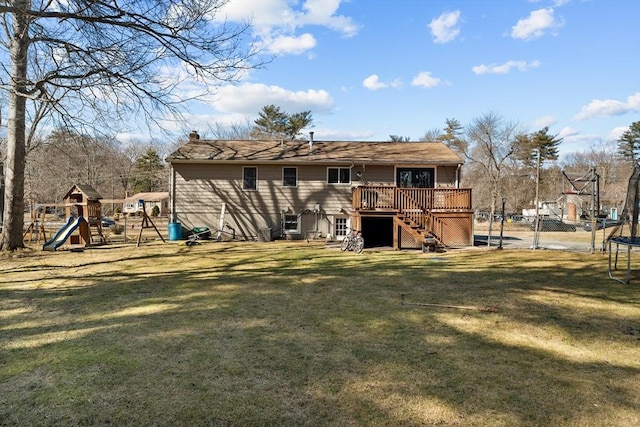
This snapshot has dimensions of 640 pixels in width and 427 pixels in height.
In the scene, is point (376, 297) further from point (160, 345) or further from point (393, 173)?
point (393, 173)

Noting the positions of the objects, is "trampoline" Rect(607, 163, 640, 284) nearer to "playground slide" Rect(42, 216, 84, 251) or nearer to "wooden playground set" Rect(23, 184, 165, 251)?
"wooden playground set" Rect(23, 184, 165, 251)

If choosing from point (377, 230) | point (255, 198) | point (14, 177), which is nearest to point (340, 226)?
point (377, 230)

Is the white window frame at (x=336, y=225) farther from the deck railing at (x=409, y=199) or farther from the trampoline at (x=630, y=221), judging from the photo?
the trampoline at (x=630, y=221)

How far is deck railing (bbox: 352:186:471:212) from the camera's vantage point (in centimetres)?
1447

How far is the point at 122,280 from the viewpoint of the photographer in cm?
816

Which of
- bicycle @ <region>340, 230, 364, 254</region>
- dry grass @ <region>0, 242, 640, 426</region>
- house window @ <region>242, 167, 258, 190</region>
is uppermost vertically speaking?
house window @ <region>242, 167, 258, 190</region>

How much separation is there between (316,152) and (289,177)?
1.88 meters

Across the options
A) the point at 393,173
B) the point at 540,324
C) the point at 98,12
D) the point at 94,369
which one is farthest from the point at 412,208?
the point at 94,369

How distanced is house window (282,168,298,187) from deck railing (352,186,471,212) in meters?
3.92

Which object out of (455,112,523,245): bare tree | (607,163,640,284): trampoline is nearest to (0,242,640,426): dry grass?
(607,163,640,284): trampoline

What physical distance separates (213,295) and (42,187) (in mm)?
40384

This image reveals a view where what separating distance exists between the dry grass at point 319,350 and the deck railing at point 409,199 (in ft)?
20.1

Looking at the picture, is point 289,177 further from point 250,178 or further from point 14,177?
point 14,177

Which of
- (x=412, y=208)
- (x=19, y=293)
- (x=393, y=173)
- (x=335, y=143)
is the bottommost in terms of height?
(x=19, y=293)
